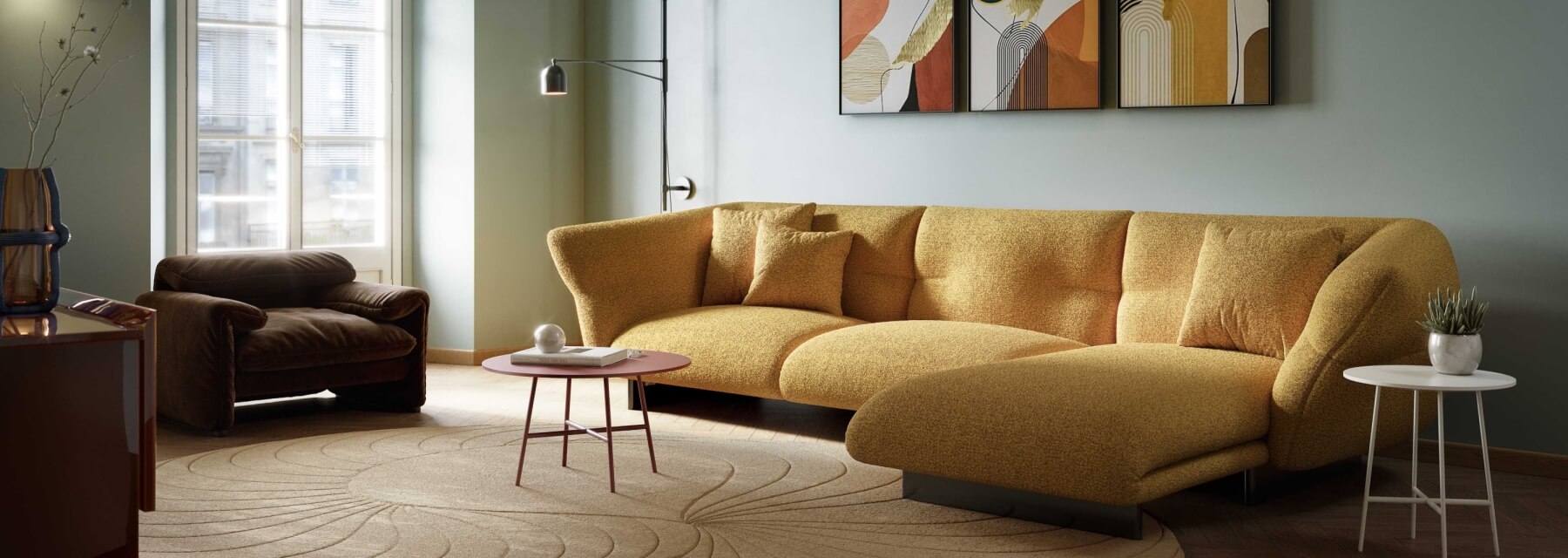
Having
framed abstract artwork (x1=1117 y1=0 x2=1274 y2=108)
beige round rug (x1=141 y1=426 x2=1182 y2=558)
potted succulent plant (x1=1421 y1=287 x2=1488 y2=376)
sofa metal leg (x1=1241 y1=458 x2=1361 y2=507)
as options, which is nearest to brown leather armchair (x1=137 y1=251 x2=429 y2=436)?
beige round rug (x1=141 y1=426 x2=1182 y2=558)

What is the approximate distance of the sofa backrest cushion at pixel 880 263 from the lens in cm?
523

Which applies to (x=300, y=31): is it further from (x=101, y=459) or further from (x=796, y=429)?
(x=101, y=459)

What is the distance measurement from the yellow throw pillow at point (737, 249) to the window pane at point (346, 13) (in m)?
2.21

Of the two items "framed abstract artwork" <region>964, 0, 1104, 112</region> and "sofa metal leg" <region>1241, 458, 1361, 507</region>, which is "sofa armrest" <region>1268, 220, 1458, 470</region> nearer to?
"sofa metal leg" <region>1241, 458, 1361, 507</region>

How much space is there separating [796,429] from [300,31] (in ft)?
10.3

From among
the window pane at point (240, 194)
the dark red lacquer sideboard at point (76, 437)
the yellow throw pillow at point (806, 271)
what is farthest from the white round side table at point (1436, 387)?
the window pane at point (240, 194)

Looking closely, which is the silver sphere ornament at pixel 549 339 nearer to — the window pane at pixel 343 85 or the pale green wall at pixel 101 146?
the pale green wall at pixel 101 146

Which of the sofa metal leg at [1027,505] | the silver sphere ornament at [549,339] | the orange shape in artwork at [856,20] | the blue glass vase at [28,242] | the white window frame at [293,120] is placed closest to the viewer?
the blue glass vase at [28,242]

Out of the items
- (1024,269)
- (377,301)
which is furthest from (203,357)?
(1024,269)

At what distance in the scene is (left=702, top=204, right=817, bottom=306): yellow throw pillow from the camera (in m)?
5.40

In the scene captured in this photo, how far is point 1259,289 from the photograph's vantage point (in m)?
4.00

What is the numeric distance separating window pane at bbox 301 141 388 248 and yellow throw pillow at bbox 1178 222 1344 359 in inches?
159

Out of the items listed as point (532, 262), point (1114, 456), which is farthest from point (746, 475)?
point (532, 262)

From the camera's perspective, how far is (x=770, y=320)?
194 inches
